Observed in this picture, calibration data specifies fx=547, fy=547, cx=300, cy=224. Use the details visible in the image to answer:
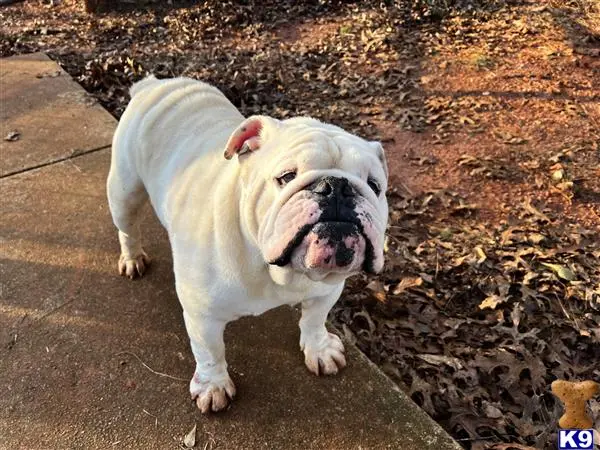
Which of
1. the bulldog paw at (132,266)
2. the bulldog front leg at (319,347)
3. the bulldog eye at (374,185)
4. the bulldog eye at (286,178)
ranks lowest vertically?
the bulldog paw at (132,266)

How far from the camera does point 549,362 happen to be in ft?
11.0

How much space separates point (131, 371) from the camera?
3090 mm

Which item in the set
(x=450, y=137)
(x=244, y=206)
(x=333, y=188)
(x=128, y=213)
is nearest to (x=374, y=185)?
(x=333, y=188)

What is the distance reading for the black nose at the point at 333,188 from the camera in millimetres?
2021

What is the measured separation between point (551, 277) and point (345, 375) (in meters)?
1.80

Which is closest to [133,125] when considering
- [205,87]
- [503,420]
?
[205,87]

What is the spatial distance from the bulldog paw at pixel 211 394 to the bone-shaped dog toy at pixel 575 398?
1.78m

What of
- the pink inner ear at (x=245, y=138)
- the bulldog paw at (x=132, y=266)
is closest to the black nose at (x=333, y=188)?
the pink inner ear at (x=245, y=138)

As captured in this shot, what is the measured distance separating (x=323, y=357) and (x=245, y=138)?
134 cm

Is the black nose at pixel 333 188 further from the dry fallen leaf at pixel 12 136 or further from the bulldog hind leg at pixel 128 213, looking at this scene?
the dry fallen leaf at pixel 12 136

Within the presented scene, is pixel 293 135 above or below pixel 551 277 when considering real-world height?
above

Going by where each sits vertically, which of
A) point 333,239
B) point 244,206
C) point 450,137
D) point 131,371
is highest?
point 333,239

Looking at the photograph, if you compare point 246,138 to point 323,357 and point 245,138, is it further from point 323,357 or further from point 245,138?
point 323,357

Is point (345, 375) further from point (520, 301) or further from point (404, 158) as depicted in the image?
point (404, 158)
